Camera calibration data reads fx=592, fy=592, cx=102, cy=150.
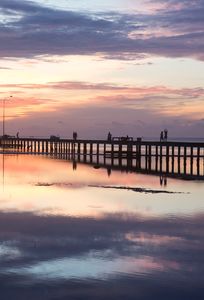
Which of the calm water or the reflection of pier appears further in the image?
the reflection of pier

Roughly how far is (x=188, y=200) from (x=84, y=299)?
47.0 ft

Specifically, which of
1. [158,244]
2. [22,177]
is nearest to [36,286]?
[158,244]

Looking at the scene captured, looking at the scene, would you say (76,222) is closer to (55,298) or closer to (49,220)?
(49,220)

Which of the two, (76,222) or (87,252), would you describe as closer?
(87,252)

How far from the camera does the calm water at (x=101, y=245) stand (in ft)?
33.0

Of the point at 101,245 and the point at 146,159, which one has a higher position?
the point at 101,245

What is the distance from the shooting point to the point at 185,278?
10.8 meters

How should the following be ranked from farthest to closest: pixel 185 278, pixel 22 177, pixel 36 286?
pixel 22 177 < pixel 185 278 < pixel 36 286

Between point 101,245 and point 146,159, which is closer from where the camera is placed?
point 101,245

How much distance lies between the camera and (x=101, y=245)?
13680 millimetres

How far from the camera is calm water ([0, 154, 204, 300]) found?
10.1m

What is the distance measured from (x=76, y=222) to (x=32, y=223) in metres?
1.26

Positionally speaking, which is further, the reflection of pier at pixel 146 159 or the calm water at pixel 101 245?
the reflection of pier at pixel 146 159

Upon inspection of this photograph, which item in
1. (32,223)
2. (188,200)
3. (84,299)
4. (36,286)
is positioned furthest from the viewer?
(188,200)
